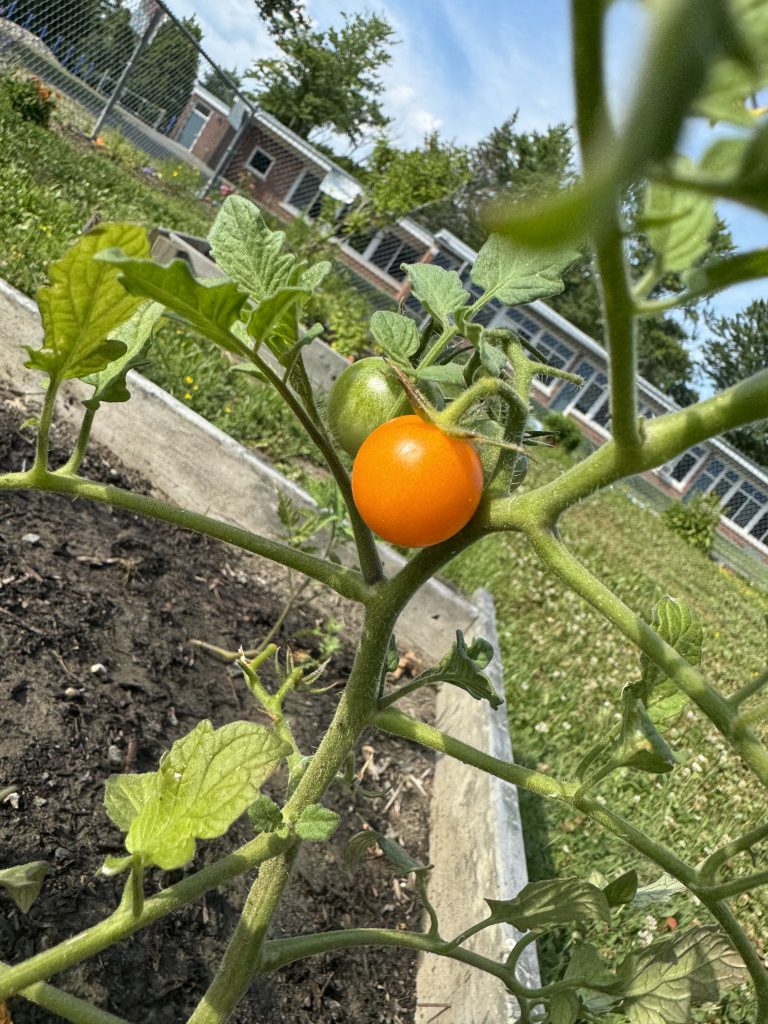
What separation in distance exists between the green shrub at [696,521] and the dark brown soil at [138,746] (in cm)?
1423

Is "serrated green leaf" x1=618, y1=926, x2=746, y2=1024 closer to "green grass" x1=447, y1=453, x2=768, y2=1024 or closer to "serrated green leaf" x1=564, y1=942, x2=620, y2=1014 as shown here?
"serrated green leaf" x1=564, y1=942, x2=620, y2=1014

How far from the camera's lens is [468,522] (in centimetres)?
74

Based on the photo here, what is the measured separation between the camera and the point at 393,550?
2951 millimetres

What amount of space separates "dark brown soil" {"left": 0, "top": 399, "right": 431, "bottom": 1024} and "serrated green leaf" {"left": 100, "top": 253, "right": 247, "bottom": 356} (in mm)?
1012

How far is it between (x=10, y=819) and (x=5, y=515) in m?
0.89

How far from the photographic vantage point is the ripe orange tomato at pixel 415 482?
0.63m

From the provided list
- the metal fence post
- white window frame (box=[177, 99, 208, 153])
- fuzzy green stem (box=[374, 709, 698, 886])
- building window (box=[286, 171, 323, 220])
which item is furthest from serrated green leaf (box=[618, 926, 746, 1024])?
white window frame (box=[177, 99, 208, 153])

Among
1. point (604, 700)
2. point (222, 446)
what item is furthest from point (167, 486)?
point (604, 700)

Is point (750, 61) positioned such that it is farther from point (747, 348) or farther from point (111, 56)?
point (111, 56)

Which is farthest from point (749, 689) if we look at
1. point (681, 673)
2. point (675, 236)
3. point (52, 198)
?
point (52, 198)

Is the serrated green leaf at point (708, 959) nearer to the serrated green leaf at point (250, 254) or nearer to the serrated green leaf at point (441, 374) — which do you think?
the serrated green leaf at point (441, 374)

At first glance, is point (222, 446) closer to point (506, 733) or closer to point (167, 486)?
point (167, 486)

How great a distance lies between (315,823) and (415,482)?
404mm

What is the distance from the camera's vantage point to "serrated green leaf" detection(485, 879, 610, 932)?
2.99 ft
